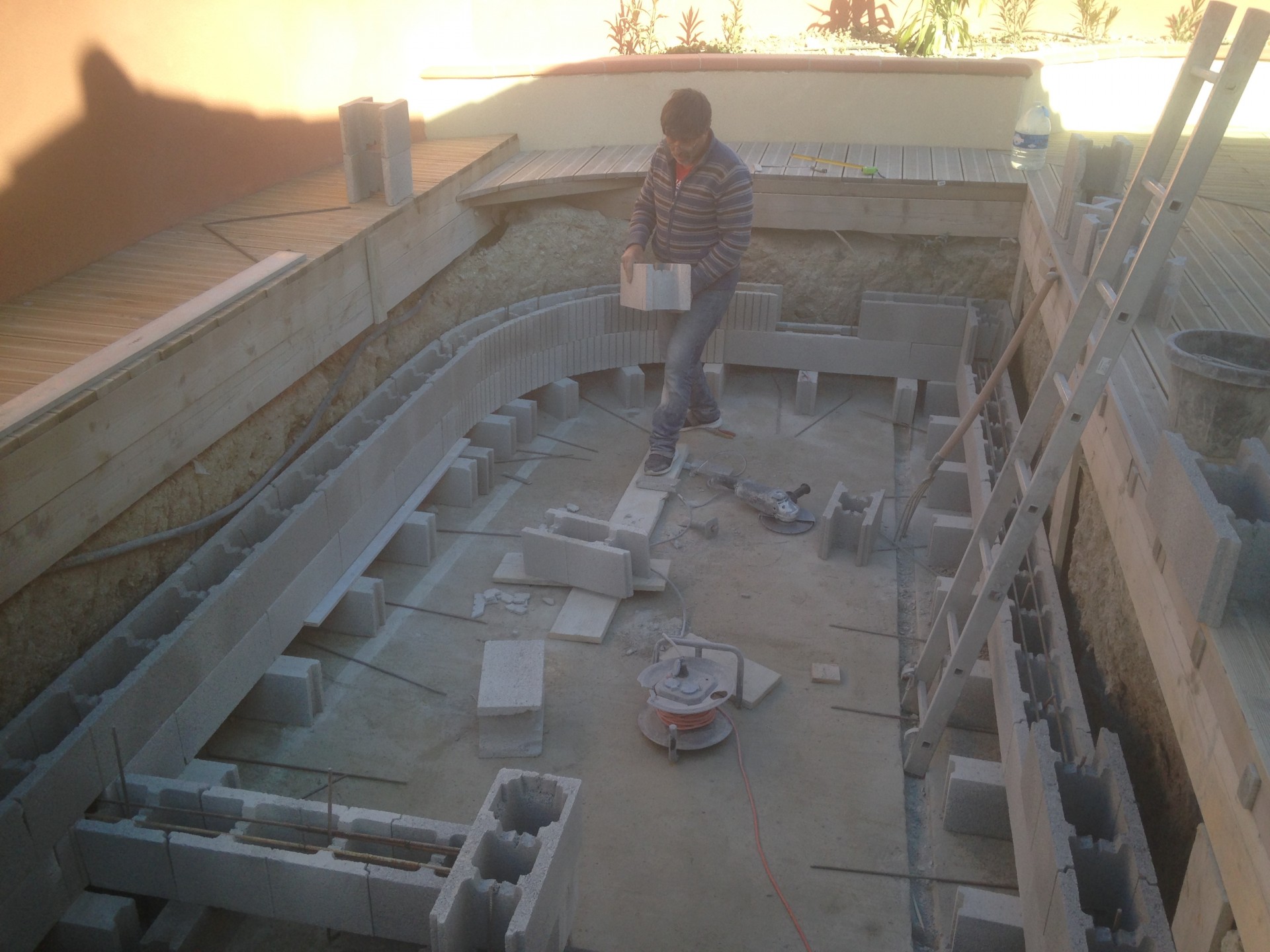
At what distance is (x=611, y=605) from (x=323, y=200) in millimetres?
3580

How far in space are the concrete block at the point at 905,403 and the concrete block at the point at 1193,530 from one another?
201 inches

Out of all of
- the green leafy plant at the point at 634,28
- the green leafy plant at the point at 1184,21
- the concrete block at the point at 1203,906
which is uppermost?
the green leafy plant at the point at 1184,21

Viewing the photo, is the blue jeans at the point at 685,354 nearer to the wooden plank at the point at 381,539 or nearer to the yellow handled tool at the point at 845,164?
the wooden plank at the point at 381,539

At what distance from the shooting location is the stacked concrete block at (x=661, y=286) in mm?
6973

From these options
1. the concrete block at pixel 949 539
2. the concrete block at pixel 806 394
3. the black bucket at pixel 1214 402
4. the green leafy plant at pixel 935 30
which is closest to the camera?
the black bucket at pixel 1214 402

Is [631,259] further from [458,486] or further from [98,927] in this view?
[98,927]

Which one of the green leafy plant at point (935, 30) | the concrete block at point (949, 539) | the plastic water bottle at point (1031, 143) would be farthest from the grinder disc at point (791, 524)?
the green leafy plant at point (935, 30)

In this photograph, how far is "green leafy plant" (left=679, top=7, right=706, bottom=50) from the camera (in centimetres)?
1162

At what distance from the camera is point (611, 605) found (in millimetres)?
5898

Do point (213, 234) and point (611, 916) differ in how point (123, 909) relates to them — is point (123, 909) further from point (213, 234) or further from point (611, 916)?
point (213, 234)

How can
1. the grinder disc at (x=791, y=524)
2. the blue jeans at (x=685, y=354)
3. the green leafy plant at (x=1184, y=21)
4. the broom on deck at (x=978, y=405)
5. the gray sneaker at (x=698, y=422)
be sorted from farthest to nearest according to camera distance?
the green leafy plant at (x=1184, y=21) < the gray sneaker at (x=698, y=422) < the blue jeans at (x=685, y=354) < the grinder disc at (x=791, y=524) < the broom on deck at (x=978, y=405)

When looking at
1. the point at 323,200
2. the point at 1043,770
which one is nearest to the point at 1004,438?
the point at 1043,770

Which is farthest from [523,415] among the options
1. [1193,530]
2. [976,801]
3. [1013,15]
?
[1013,15]

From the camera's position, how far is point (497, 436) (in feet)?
25.1
